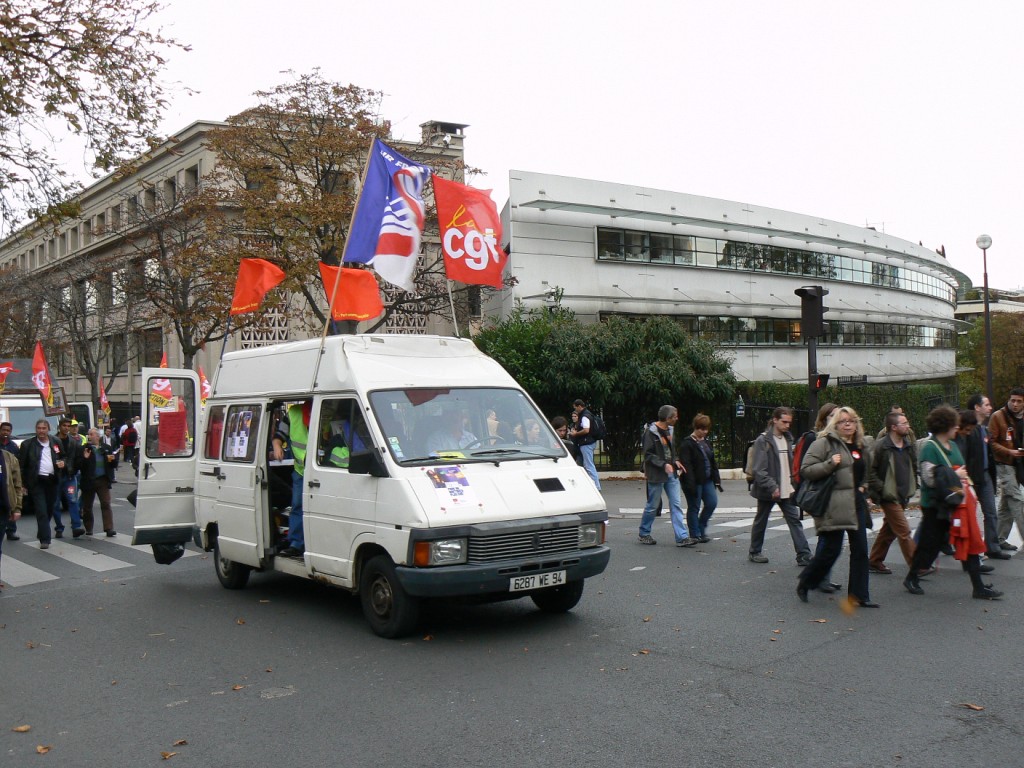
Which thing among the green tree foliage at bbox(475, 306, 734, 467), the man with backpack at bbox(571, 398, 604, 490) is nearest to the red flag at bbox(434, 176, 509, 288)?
the man with backpack at bbox(571, 398, 604, 490)

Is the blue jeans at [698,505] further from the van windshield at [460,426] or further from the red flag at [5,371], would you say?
the red flag at [5,371]

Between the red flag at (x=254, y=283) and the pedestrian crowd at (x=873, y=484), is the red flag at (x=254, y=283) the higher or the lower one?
the higher one

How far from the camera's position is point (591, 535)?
25.6 feet

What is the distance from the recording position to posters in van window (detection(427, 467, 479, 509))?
23.7ft

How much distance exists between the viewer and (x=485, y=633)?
7.71 m

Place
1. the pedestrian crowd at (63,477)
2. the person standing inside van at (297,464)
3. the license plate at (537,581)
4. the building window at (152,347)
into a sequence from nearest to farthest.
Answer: the license plate at (537,581) → the person standing inside van at (297,464) → the pedestrian crowd at (63,477) → the building window at (152,347)

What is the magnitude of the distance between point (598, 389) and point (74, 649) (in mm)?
17586

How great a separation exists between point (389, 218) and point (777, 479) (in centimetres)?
509

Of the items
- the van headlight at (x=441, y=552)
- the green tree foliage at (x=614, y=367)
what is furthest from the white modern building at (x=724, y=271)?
the van headlight at (x=441, y=552)

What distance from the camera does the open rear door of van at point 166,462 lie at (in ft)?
34.3

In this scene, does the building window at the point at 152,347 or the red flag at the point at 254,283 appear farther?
the building window at the point at 152,347

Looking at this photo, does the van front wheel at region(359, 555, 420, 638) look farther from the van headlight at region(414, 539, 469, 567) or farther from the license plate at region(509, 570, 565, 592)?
the license plate at region(509, 570, 565, 592)

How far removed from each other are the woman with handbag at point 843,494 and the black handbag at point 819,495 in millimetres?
19

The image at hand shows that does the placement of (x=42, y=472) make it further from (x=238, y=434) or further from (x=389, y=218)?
(x=389, y=218)
